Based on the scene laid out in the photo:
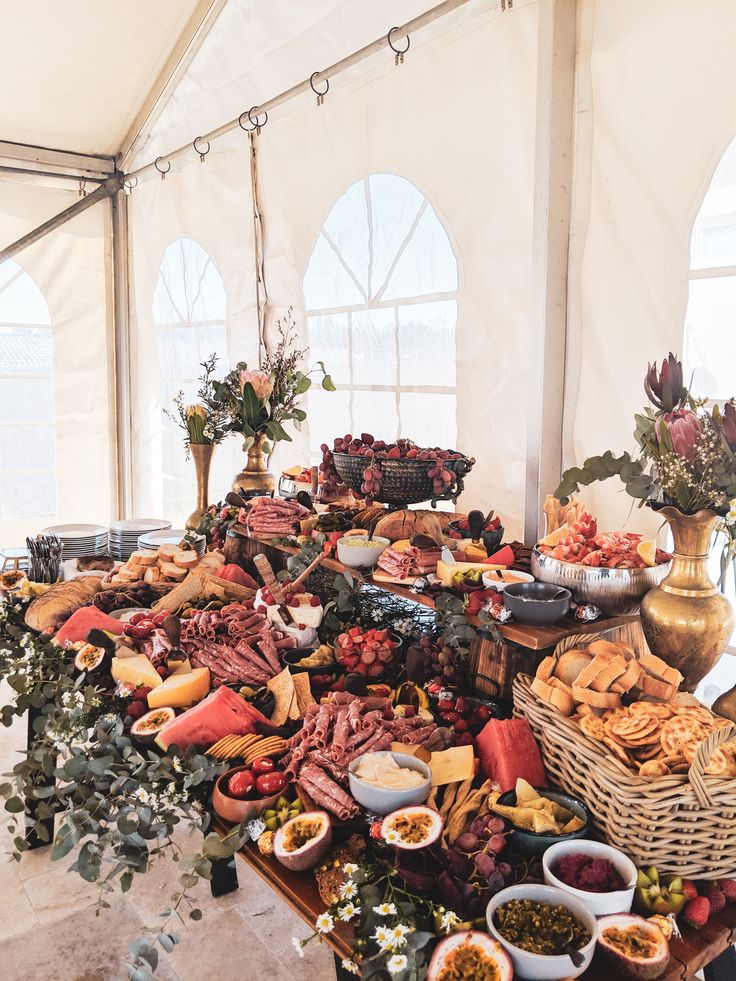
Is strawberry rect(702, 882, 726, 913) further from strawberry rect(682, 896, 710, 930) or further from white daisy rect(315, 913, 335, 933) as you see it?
white daisy rect(315, 913, 335, 933)

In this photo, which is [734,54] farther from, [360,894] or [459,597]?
[360,894]

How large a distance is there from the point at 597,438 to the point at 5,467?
15.0 feet

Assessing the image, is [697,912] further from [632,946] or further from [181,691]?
[181,691]

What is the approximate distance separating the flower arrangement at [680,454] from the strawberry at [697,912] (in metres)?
0.81

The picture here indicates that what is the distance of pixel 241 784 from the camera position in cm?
167

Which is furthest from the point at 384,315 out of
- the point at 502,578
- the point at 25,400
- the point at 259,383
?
the point at 25,400

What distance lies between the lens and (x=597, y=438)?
2484 millimetres

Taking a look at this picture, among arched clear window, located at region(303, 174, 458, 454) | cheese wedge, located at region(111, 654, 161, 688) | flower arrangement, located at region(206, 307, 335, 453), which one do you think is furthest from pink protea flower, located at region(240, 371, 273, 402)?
cheese wedge, located at region(111, 654, 161, 688)

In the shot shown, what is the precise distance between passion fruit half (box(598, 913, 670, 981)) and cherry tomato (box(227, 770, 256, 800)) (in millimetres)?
749

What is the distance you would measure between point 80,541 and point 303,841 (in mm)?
2629

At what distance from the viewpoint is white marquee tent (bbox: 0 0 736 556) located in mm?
2248

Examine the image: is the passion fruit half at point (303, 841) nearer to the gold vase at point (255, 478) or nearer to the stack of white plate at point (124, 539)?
the gold vase at point (255, 478)

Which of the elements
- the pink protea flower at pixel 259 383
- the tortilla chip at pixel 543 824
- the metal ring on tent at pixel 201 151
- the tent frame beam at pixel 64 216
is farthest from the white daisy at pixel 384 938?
the tent frame beam at pixel 64 216

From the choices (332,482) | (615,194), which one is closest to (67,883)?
(332,482)
